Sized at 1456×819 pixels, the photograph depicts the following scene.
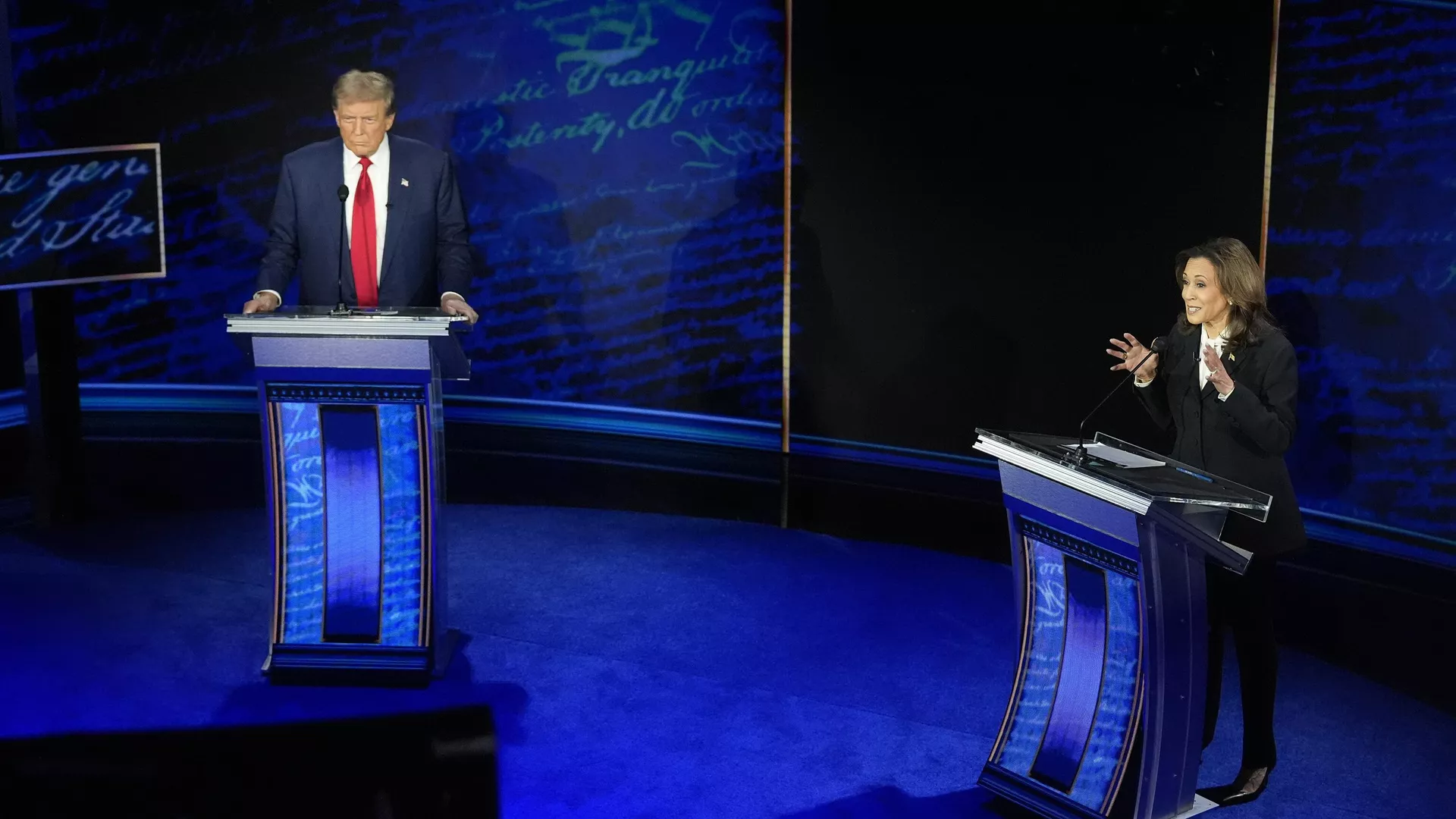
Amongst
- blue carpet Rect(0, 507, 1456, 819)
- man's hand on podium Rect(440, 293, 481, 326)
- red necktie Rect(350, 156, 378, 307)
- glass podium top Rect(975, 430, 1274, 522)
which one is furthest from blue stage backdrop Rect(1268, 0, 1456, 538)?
red necktie Rect(350, 156, 378, 307)

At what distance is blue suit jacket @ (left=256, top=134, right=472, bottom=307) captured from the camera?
399 cm

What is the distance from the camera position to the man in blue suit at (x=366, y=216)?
13.0ft

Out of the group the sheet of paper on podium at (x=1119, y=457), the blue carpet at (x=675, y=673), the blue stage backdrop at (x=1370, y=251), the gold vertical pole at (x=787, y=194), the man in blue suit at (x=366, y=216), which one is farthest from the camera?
the gold vertical pole at (x=787, y=194)

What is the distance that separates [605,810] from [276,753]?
89 cm

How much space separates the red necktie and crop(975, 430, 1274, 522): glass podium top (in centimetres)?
196

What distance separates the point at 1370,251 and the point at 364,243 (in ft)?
10.1

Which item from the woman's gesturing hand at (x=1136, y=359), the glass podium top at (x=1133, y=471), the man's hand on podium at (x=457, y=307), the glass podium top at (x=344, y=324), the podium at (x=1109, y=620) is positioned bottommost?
the podium at (x=1109, y=620)

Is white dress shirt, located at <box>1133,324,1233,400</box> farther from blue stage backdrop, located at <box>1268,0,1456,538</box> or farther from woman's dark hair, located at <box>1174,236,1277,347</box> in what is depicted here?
blue stage backdrop, located at <box>1268,0,1456,538</box>

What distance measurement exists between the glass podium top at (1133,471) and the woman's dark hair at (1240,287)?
35 cm

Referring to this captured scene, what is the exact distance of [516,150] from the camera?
20.8ft

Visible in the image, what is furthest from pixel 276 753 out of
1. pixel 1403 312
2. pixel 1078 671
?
pixel 1403 312

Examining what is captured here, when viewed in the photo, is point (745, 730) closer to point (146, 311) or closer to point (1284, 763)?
point (1284, 763)

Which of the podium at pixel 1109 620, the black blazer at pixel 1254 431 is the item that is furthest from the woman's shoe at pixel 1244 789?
the black blazer at pixel 1254 431

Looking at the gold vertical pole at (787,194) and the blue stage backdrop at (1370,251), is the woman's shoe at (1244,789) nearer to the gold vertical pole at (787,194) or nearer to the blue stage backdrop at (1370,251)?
the blue stage backdrop at (1370,251)
